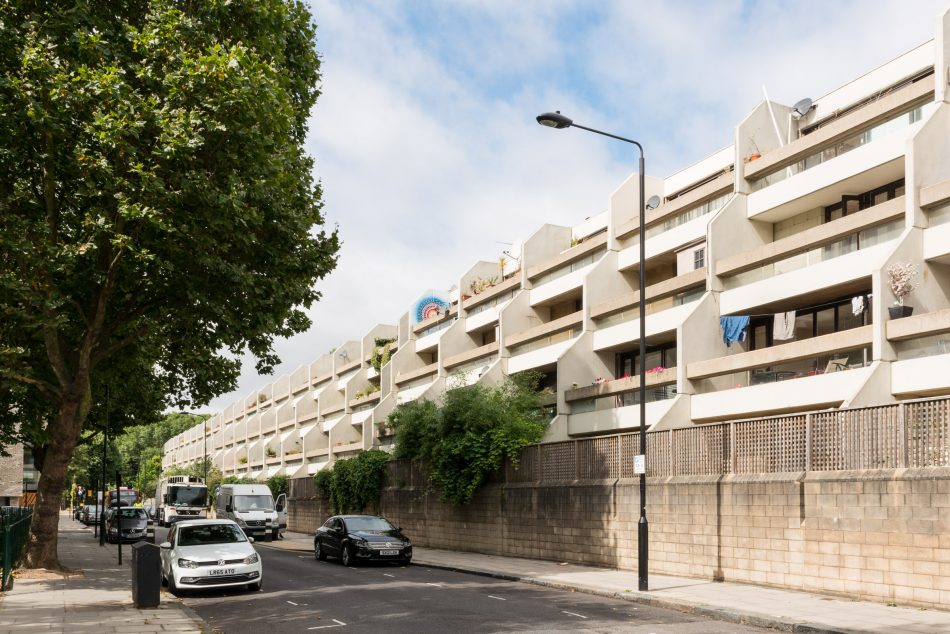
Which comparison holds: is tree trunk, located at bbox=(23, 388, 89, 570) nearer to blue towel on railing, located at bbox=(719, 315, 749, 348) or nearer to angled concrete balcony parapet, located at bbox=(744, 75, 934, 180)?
blue towel on railing, located at bbox=(719, 315, 749, 348)

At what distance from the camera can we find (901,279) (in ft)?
76.8

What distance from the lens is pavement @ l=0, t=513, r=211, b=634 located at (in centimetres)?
1272

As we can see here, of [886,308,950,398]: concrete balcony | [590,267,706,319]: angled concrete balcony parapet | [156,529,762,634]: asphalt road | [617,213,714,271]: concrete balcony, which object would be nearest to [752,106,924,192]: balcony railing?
[617,213,714,271]: concrete balcony

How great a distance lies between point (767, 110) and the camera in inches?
1248

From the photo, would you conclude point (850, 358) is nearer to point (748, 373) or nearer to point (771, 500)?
point (748, 373)

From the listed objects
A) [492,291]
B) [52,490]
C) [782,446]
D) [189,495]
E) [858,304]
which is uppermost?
[492,291]

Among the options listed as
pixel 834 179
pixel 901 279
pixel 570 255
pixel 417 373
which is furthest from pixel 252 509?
pixel 901 279

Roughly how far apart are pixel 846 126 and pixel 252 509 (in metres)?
31.7

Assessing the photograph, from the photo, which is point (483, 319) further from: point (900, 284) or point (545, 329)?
point (900, 284)

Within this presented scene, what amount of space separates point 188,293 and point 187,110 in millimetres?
3976

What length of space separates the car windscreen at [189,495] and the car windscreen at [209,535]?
34.0 meters

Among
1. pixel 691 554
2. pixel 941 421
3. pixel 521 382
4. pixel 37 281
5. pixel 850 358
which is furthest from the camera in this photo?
pixel 521 382

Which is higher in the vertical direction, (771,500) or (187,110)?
(187,110)

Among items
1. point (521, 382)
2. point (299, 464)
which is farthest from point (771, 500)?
point (299, 464)
